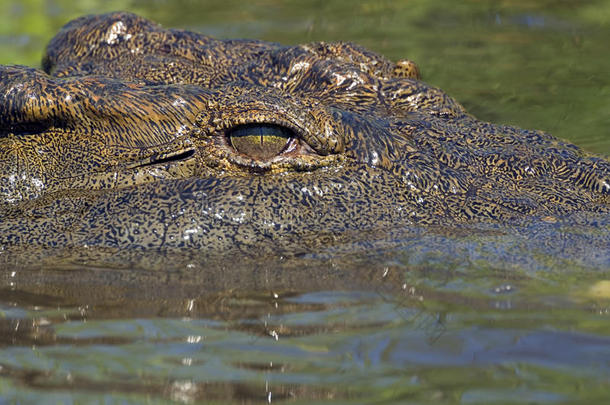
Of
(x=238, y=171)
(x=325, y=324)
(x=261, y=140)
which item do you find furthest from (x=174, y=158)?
(x=325, y=324)

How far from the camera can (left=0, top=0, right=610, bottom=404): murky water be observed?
9.65 feet

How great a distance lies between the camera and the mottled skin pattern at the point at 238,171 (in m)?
4.12

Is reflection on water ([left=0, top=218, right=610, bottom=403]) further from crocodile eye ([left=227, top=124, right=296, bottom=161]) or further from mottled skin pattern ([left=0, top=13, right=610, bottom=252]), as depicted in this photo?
crocodile eye ([left=227, top=124, right=296, bottom=161])

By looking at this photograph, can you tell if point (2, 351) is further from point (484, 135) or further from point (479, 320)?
point (484, 135)

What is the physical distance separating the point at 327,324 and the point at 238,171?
1237 millimetres

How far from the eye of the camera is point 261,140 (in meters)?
4.39

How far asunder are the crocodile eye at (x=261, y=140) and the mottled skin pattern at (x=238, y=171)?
0.10ft

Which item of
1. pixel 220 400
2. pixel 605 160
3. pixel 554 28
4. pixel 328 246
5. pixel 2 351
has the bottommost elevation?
pixel 220 400

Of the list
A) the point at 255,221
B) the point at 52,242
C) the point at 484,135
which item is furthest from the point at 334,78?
the point at 52,242

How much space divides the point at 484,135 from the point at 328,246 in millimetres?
1339

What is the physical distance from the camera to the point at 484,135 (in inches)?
190

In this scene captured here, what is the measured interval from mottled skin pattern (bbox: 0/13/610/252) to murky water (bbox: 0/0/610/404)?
176 mm

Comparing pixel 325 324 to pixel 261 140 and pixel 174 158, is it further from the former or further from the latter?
pixel 174 158

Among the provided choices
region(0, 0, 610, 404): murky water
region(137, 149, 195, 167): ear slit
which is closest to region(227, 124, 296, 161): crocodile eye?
region(137, 149, 195, 167): ear slit
